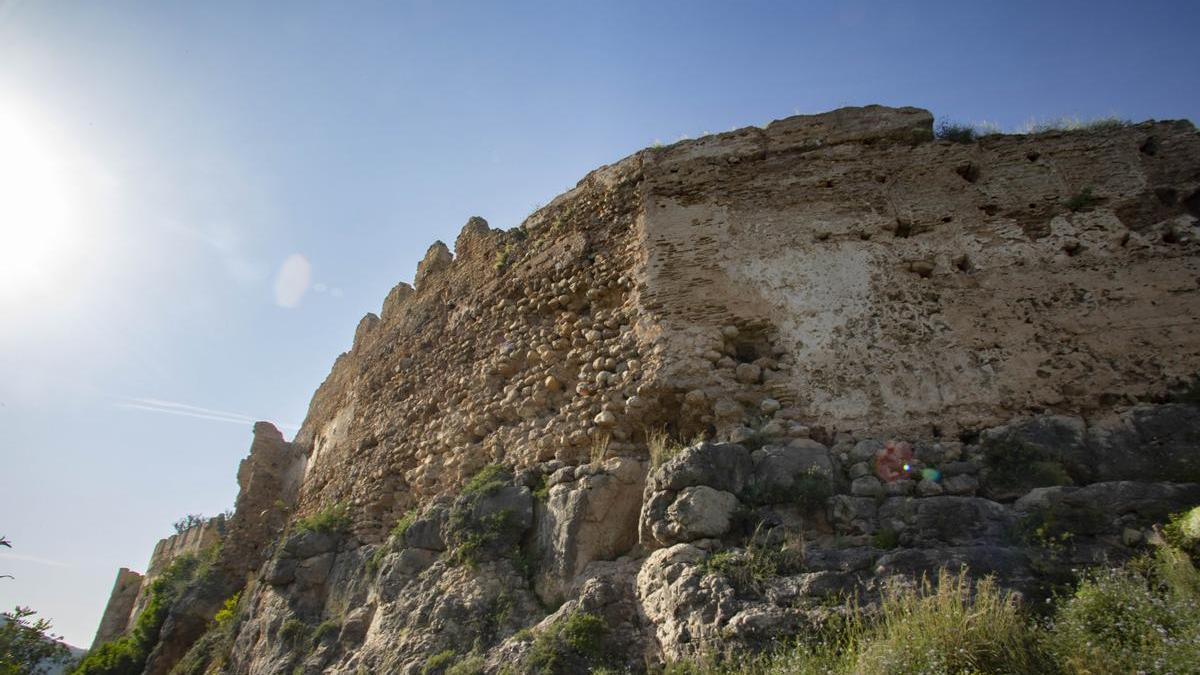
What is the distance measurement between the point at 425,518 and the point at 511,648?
2.32 m

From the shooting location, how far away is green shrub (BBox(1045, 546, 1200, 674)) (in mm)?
3590

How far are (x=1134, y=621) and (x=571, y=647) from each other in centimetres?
327

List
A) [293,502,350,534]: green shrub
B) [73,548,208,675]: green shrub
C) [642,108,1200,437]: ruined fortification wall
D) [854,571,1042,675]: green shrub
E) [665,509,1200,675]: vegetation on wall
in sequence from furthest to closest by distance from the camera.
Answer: [73,548,208,675]: green shrub < [293,502,350,534]: green shrub < [642,108,1200,437]: ruined fortification wall < [854,571,1042,675]: green shrub < [665,509,1200,675]: vegetation on wall

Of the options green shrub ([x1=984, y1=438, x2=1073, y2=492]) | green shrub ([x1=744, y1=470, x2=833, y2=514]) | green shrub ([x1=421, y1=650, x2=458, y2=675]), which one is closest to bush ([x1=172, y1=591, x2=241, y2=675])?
green shrub ([x1=421, y1=650, x2=458, y2=675])

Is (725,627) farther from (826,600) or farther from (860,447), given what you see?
(860,447)

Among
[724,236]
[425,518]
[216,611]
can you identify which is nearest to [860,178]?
[724,236]

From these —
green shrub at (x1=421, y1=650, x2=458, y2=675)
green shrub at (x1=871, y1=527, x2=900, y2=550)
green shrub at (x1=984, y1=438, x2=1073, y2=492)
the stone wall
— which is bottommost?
green shrub at (x1=871, y1=527, x2=900, y2=550)

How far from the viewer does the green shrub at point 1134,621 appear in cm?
359

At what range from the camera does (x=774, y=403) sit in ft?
21.3

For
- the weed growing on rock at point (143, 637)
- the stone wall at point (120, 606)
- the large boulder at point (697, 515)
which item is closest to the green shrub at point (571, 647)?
the large boulder at point (697, 515)

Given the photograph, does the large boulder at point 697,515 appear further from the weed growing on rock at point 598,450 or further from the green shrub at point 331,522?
the green shrub at point 331,522

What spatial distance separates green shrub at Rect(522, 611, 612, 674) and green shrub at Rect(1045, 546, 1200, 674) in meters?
2.69

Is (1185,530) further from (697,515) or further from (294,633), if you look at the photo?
(294,633)

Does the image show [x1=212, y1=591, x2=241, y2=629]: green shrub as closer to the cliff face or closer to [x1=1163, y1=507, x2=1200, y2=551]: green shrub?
the cliff face
